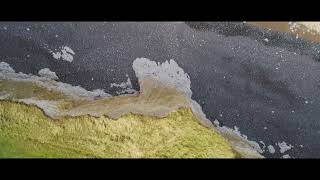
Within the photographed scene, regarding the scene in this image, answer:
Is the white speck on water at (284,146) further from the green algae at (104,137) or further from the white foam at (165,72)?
the white foam at (165,72)

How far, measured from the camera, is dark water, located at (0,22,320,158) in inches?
248

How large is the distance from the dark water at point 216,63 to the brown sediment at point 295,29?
0.36 ft

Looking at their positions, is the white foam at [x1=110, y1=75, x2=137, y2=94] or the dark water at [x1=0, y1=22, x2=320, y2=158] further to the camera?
the white foam at [x1=110, y1=75, x2=137, y2=94]

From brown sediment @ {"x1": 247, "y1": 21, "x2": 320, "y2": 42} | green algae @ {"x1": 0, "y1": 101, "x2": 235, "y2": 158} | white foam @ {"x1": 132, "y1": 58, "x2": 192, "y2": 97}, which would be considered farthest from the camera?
white foam @ {"x1": 132, "y1": 58, "x2": 192, "y2": 97}

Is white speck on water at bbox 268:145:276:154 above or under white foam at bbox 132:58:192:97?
under

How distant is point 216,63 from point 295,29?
4.21ft

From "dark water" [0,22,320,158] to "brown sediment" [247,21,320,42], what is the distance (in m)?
0.11

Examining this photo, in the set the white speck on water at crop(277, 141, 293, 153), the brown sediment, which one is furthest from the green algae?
the brown sediment

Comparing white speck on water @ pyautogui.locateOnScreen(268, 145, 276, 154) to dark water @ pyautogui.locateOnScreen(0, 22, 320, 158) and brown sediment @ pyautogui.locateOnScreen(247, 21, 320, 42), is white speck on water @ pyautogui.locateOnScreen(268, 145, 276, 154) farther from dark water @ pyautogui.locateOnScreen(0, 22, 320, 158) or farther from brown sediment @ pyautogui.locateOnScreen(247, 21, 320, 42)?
brown sediment @ pyautogui.locateOnScreen(247, 21, 320, 42)

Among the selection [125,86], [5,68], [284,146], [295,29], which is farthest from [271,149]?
[5,68]

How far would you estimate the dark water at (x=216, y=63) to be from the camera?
630 centimetres

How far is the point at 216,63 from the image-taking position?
639cm

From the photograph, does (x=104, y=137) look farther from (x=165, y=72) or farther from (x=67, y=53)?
(x=67, y=53)
